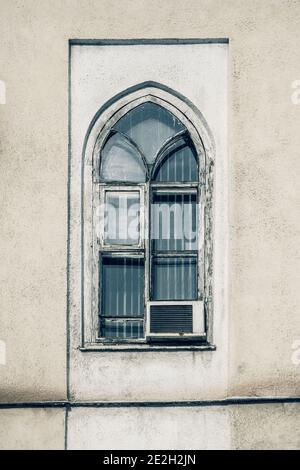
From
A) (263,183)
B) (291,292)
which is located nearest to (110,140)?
(263,183)

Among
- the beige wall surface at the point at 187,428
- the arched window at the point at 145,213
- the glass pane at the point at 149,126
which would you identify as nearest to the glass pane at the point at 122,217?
the arched window at the point at 145,213

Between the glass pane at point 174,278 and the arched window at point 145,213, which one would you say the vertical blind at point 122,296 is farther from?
the glass pane at point 174,278

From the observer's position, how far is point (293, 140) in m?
7.36

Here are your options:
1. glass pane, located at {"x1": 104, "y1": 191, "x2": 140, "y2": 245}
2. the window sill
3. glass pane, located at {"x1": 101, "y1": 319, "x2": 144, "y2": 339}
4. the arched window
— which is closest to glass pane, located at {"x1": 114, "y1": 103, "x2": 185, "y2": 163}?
the arched window

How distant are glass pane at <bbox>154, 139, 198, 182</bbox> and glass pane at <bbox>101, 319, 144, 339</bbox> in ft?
4.59

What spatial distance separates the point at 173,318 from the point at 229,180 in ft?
4.53

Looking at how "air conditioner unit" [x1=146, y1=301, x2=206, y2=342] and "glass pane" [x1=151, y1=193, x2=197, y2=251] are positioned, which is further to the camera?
"glass pane" [x1=151, y1=193, x2=197, y2=251]

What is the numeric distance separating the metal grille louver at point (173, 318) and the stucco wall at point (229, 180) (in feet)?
1.29

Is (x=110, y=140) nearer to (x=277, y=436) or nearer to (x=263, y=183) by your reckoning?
(x=263, y=183)

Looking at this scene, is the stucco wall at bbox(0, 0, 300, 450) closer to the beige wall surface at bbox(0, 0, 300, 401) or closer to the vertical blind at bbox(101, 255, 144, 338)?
the beige wall surface at bbox(0, 0, 300, 401)

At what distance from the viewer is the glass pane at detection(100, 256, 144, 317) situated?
7.56 m

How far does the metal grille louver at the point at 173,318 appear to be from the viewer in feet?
24.1

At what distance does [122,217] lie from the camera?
761cm
